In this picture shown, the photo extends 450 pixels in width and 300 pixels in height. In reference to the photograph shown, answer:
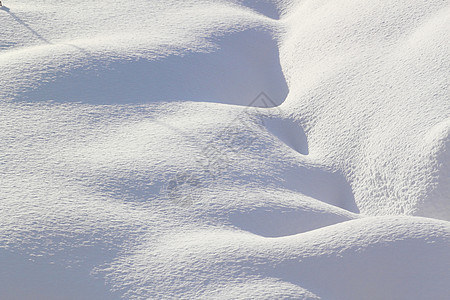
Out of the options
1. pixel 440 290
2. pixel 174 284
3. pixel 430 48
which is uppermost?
pixel 430 48

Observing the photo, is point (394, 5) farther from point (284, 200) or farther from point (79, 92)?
point (79, 92)

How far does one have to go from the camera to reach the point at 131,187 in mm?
Answer: 2324

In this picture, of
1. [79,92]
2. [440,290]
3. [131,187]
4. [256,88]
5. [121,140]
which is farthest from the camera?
[256,88]

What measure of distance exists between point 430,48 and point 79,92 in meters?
1.87

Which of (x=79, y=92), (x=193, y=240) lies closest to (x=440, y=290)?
(x=193, y=240)

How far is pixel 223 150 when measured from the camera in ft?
8.58

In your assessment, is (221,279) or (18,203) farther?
(18,203)

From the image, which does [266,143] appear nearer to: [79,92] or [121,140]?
[121,140]

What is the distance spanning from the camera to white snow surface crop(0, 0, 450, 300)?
6.46 feet

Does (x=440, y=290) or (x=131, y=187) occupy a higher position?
(x=440, y=290)

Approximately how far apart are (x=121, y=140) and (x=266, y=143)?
2.36ft

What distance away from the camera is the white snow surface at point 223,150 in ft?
6.46

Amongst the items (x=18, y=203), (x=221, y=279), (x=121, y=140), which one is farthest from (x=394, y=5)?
(x=18, y=203)

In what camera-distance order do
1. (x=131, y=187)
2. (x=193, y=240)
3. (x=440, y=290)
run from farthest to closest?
(x=131, y=187) < (x=193, y=240) < (x=440, y=290)
